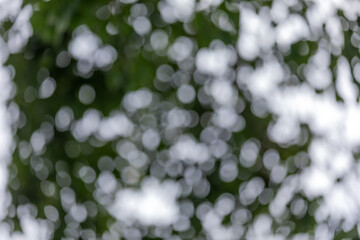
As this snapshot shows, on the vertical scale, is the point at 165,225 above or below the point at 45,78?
below

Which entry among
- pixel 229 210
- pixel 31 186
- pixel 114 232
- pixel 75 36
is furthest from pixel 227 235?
pixel 75 36

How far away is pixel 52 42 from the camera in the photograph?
1584mm

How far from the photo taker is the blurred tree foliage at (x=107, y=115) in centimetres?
156

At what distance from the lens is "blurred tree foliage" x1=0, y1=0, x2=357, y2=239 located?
1.56 meters

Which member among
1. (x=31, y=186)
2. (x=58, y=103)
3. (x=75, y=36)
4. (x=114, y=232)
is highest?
(x=75, y=36)

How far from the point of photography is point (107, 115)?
5.63 feet

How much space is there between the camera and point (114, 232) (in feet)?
5.86

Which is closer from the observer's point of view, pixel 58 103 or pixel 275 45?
pixel 275 45

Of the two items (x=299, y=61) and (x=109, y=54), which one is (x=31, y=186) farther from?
(x=299, y=61)

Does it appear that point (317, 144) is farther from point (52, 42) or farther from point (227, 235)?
point (52, 42)

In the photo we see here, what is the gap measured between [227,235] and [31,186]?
17.5 inches

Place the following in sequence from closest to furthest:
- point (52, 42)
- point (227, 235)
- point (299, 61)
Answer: point (299, 61), point (52, 42), point (227, 235)

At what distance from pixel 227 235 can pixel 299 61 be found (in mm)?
476

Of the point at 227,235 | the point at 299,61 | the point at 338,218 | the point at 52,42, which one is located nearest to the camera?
the point at 338,218
